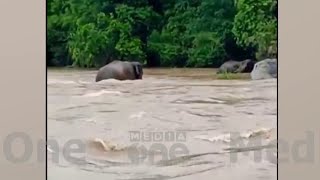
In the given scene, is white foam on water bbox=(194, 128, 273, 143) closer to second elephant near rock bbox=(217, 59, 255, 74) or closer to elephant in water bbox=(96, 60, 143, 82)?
second elephant near rock bbox=(217, 59, 255, 74)

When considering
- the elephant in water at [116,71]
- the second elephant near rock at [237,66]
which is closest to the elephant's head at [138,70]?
the elephant in water at [116,71]

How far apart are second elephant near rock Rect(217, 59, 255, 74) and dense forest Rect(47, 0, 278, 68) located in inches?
0.8

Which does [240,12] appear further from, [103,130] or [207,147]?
[103,130]

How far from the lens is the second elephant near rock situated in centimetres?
228

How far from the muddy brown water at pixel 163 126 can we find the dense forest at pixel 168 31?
67 mm

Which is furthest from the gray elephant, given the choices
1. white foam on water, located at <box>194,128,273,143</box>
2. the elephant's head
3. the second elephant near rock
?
the elephant's head

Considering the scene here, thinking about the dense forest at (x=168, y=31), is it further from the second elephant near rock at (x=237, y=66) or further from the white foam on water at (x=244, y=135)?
the white foam on water at (x=244, y=135)

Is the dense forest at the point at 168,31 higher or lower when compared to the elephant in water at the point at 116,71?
higher

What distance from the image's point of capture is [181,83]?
229 cm

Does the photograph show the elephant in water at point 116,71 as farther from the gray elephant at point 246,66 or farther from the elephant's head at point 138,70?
the gray elephant at point 246,66

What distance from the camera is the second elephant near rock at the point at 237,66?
2281 millimetres

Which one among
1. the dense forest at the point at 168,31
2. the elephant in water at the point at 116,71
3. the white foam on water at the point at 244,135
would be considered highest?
the dense forest at the point at 168,31
